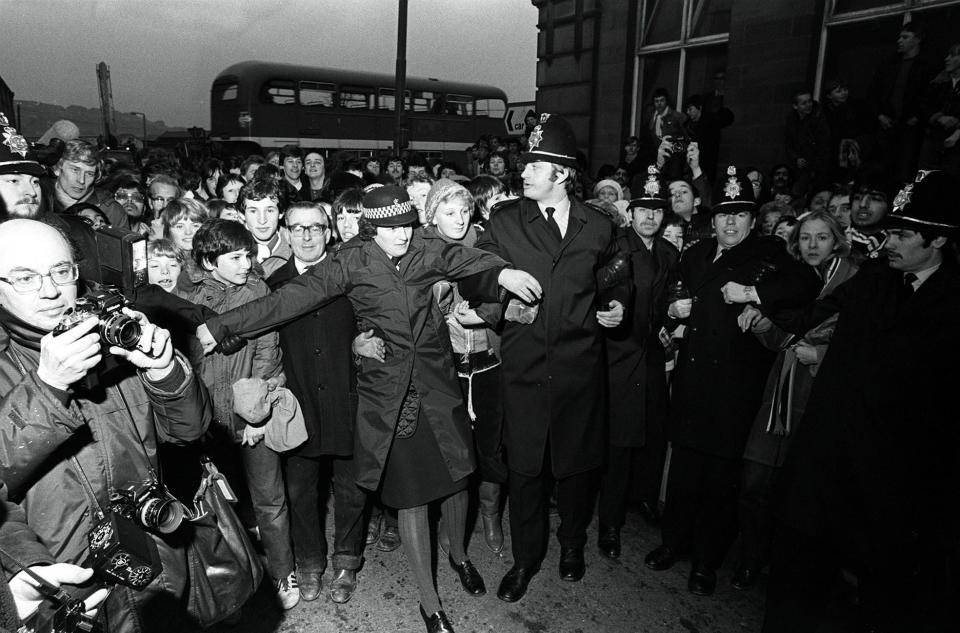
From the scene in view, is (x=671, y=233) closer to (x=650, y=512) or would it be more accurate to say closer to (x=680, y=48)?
(x=650, y=512)

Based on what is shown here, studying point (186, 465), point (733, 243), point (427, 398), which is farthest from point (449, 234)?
point (186, 465)

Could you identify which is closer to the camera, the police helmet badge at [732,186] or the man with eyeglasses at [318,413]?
the man with eyeglasses at [318,413]

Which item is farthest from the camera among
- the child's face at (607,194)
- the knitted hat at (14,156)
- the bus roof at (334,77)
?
the bus roof at (334,77)

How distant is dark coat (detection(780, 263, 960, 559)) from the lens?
7.86ft

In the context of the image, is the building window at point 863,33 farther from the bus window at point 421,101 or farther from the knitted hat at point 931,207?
the bus window at point 421,101

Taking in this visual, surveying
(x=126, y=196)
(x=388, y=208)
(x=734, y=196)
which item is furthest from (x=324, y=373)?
(x=126, y=196)

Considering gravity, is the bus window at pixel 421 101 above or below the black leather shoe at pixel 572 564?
above

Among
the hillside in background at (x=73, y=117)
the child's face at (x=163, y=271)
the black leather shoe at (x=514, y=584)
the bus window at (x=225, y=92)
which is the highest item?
the hillside in background at (x=73, y=117)

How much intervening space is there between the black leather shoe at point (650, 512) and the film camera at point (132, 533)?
3.31 metres

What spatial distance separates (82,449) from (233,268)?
5.03 ft

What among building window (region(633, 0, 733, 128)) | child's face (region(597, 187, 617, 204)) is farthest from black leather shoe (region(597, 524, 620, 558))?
building window (region(633, 0, 733, 128))

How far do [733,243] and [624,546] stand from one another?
210 centimetres

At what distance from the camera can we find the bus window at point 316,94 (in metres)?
17.8

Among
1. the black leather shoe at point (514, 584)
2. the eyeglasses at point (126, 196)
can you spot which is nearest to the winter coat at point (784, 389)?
the black leather shoe at point (514, 584)
